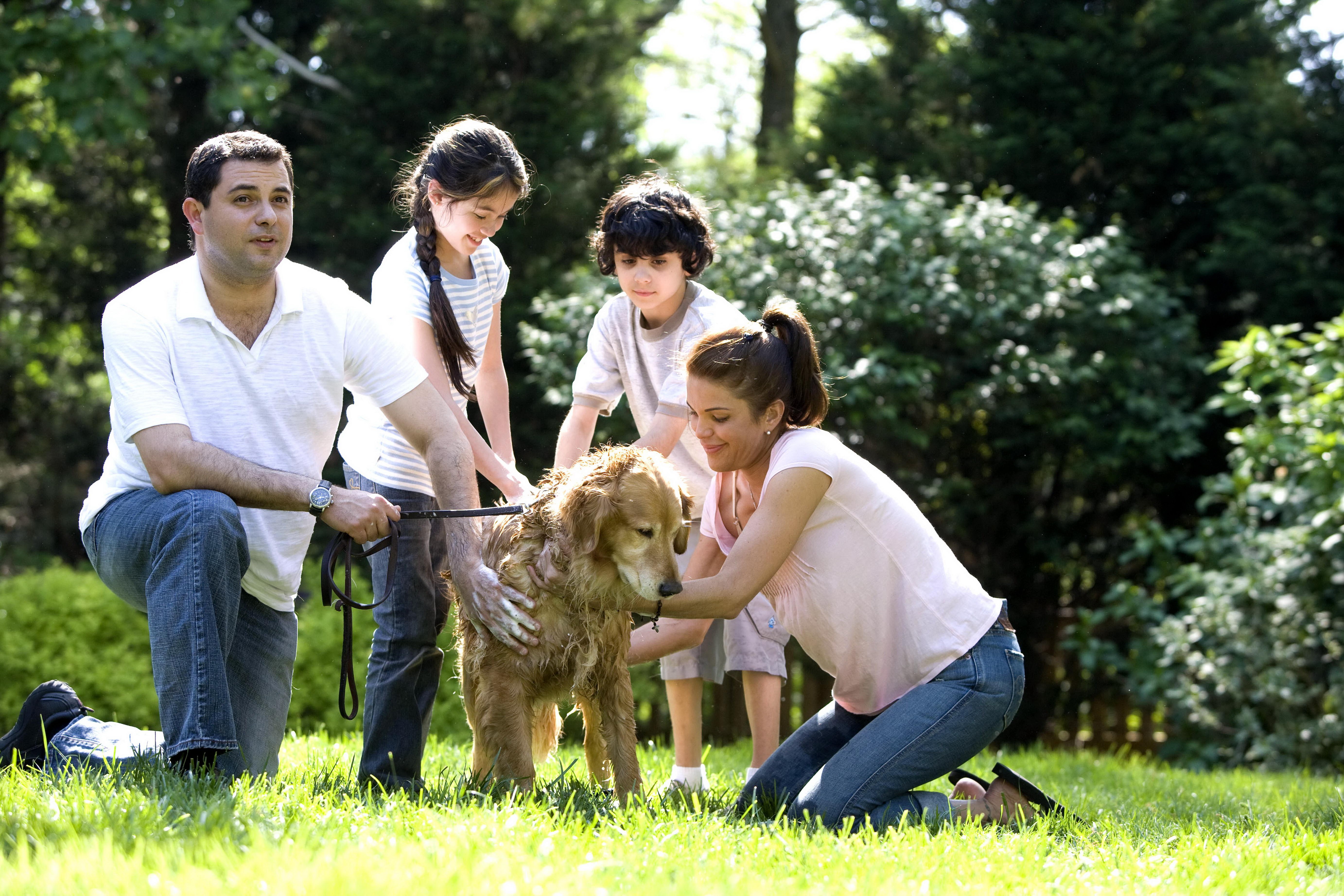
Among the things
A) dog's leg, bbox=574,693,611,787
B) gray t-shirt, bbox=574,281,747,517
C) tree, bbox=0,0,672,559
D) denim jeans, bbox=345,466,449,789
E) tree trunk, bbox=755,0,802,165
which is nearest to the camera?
dog's leg, bbox=574,693,611,787

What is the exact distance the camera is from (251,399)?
3801 millimetres

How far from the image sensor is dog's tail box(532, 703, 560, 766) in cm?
413

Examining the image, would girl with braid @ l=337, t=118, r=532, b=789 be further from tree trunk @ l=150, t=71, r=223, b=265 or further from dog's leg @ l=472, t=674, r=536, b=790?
tree trunk @ l=150, t=71, r=223, b=265

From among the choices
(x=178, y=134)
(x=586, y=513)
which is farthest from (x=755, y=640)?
(x=178, y=134)

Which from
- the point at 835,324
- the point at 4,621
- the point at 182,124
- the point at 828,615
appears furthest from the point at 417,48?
the point at 828,615

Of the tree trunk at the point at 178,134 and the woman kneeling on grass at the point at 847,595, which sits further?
the tree trunk at the point at 178,134

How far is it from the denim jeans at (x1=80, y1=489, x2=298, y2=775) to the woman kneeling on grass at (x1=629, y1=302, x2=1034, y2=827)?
1247mm

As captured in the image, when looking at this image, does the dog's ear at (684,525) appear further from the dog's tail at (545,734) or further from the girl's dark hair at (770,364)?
the dog's tail at (545,734)

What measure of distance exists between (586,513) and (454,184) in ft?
4.40

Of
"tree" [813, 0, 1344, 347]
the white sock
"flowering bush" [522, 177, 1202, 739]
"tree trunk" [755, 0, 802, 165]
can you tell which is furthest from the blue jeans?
"tree trunk" [755, 0, 802, 165]

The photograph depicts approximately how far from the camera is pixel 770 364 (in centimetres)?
371

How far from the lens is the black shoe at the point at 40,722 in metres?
3.96

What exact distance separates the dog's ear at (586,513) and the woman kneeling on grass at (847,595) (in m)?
0.28

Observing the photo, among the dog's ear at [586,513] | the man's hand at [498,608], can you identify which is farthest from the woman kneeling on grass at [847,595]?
the man's hand at [498,608]
